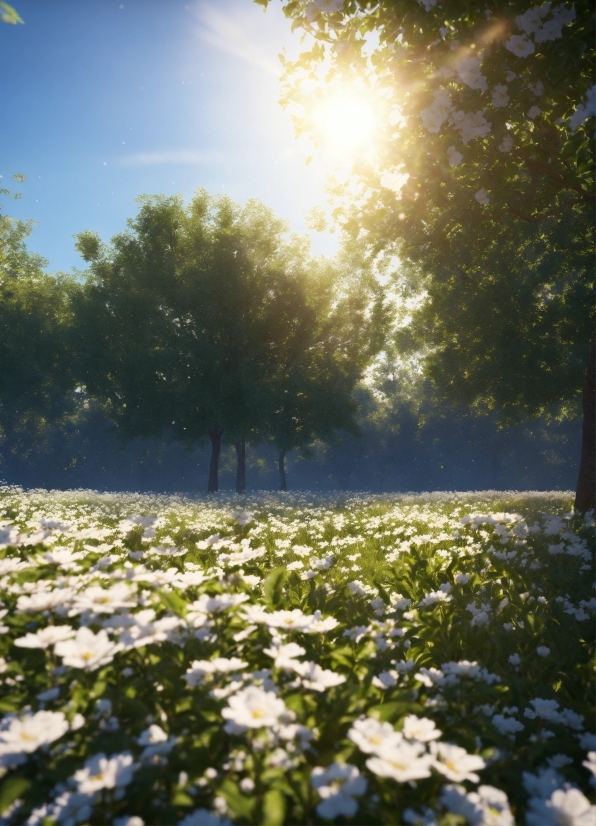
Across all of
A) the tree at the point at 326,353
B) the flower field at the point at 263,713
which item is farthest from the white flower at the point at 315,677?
the tree at the point at 326,353

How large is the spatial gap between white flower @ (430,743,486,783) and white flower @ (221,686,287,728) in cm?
53

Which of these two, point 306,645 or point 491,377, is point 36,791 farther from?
point 491,377

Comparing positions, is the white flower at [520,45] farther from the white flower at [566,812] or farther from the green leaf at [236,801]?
the green leaf at [236,801]

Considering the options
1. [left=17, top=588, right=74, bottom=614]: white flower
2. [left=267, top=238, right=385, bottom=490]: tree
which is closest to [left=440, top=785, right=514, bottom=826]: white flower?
[left=17, top=588, right=74, bottom=614]: white flower

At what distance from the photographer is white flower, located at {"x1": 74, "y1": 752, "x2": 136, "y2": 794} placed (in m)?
1.55

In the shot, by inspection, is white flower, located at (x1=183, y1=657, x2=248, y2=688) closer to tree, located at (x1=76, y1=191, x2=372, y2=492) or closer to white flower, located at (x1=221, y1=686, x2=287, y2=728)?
white flower, located at (x1=221, y1=686, x2=287, y2=728)

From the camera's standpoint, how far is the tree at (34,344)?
36.5 metres

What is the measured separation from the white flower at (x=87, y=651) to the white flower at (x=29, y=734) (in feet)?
0.65

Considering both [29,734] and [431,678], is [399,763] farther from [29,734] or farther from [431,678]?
[29,734]

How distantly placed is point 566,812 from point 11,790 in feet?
5.45

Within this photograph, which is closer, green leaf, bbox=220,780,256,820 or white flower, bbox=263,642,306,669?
green leaf, bbox=220,780,256,820

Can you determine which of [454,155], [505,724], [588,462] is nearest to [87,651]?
[505,724]

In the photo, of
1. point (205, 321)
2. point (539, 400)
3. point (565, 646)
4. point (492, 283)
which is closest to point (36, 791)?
point (565, 646)

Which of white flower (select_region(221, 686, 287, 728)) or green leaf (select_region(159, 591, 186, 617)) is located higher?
green leaf (select_region(159, 591, 186, 617))
